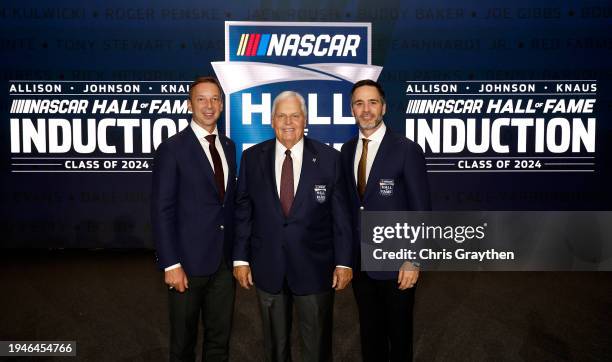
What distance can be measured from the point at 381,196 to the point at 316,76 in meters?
3.34

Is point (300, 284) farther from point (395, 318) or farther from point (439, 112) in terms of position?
point (439, 112)

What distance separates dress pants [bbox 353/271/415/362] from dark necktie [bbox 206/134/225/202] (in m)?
0.77

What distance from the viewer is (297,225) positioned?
199cm

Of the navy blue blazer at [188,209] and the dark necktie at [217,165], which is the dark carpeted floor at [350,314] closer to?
the navy blue blazer at [188,209]

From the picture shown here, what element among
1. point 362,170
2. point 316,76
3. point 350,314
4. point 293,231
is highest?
point 316,76

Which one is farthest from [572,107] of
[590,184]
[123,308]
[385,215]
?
[123,308]

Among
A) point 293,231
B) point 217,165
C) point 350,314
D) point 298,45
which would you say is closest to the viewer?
point 293,231

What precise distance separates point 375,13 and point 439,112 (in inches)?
51.9

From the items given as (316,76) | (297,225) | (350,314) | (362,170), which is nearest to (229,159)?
(297,225)

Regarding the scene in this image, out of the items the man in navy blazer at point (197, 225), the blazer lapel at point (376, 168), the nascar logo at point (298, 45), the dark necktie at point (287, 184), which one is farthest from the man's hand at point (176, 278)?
the nascar logo at point (298, 45)

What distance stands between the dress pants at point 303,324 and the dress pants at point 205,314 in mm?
294

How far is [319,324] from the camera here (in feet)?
6.65

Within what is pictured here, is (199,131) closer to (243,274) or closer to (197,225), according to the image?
(197,225)

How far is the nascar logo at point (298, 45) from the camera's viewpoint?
5156mm
